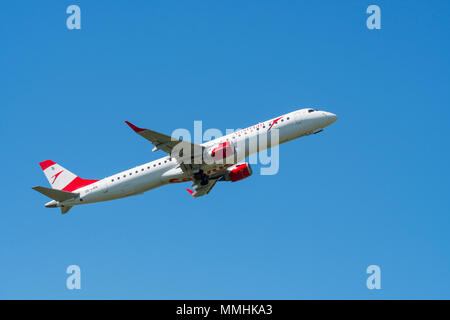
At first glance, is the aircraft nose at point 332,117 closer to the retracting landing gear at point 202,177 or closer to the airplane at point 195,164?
the airplane at point 195,164

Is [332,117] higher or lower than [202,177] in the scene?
higher

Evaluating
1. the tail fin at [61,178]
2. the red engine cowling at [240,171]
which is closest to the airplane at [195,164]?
the red engine cowling at [240,171]

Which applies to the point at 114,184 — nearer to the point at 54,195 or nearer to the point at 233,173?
the point at 54,195

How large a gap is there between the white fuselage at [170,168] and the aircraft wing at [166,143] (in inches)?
68.0

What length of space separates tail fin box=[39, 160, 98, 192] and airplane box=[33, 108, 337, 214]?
0.44 feet

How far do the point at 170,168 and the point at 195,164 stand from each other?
2547 millimetres

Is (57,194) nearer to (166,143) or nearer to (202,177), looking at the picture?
(166,143)

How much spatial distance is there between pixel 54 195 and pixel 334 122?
2786cm

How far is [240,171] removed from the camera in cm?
5738

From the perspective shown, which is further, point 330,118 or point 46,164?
point 46,164

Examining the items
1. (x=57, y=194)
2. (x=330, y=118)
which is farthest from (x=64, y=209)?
(x=330, y=118)

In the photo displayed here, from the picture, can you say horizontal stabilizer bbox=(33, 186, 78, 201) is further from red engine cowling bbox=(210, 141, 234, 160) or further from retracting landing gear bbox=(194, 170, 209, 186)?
red engine cowling bbox=(210, 141, 234, 160)

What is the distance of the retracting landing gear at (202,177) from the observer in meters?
55.5
